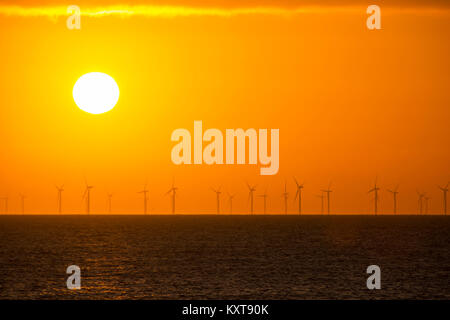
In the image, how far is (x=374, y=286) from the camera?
71.6m

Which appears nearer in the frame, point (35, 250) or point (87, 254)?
point (87, 254)
